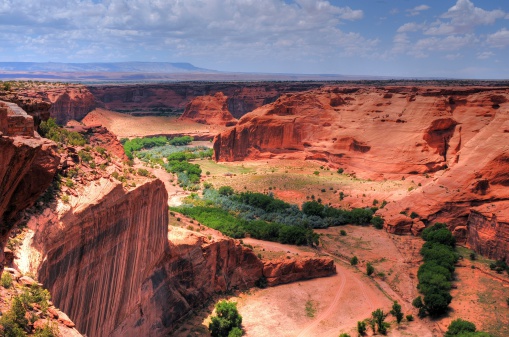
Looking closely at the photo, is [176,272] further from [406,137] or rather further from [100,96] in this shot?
[100,96]

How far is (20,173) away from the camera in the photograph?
9.34 meters

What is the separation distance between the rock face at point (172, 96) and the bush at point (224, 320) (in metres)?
109

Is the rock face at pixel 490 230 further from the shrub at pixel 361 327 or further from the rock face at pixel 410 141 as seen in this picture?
the shrub at pixel 361 327

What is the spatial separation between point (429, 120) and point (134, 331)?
54.7m

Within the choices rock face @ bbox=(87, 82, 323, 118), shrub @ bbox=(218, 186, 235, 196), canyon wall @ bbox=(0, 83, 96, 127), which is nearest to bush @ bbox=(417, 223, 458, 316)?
shrub @ bbox=(218, 186, 235, 196)

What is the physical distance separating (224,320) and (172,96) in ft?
438

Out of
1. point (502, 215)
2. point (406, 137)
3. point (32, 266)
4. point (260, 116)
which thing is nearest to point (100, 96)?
point (260, 116)

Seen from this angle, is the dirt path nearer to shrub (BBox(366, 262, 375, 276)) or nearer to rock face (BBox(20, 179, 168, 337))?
shrub (BBox(366, 262, 375, 276))

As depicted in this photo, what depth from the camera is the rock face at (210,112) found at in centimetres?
12162

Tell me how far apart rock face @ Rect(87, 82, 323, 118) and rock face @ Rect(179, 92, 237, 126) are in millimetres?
12783

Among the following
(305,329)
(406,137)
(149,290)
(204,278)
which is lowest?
(305,329)

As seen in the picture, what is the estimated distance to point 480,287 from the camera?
34781 millimetres

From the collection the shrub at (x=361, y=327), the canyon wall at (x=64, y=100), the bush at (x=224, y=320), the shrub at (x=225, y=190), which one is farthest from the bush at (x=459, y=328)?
the canyon wall at (x=64, y=100)

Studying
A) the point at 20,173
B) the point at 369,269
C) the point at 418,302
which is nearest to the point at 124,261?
the point at 20,173
